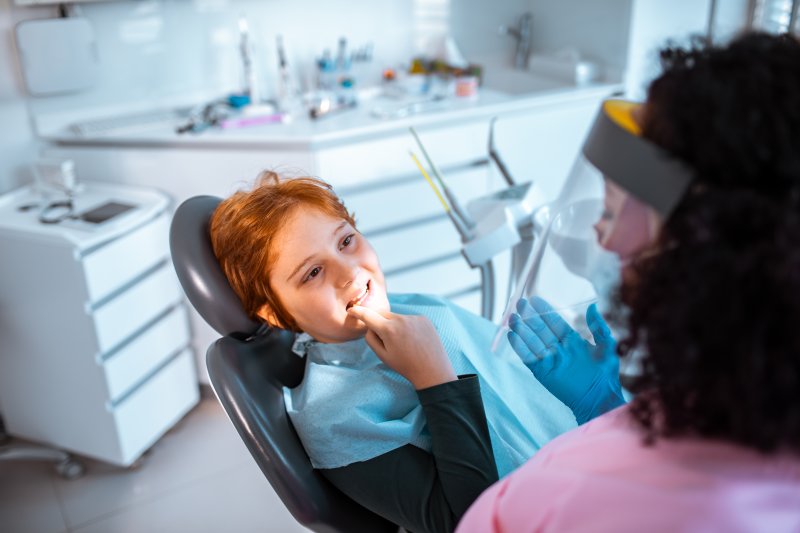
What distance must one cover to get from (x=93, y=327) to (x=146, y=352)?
0.22 meters

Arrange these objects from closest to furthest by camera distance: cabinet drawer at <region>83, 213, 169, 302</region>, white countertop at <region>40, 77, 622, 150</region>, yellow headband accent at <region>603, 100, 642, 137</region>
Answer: yellow headband accent at <region>603, 100, 642, 137</region> < cabinet drawer at <region>83, 213, 169, 302</region> < white countertop at <region>40, 77, 622, 150</region>

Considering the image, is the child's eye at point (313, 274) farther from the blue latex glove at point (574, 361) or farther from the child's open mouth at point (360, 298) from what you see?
the blue latex glove at point (574, 361)

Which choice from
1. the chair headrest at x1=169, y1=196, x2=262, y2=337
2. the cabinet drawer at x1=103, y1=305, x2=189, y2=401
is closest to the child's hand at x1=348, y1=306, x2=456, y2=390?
the chair headrest at x1=169, y1=196, x2=262, y2=337

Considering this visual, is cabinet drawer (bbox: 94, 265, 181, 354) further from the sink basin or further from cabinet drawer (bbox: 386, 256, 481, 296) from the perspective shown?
the sink basin

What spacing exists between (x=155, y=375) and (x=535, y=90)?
5.70 ft

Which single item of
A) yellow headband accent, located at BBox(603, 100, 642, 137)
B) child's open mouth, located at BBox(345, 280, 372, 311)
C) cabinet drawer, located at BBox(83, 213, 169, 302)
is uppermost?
yellow headband accent, located at BBox(603, 100, 642, 137)

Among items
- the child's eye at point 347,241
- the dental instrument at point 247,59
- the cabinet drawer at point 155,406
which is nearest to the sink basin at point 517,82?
the dental instrument at point 247,59

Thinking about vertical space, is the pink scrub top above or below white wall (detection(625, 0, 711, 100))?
below

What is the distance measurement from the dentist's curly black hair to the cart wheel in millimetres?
1923

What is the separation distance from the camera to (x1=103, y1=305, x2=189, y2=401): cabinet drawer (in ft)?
6.39

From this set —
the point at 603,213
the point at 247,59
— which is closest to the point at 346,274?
the point at 603,213

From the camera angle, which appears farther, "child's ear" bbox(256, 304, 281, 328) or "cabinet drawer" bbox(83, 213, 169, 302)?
"cabinet drawer" bbox(83, 213, 169, 302)

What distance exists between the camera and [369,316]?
41.1 inches

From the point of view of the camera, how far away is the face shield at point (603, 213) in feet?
2.15
